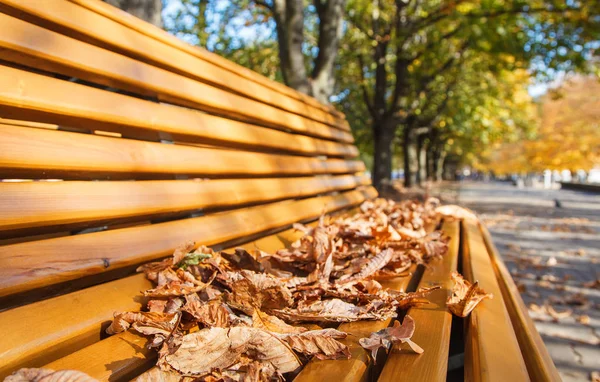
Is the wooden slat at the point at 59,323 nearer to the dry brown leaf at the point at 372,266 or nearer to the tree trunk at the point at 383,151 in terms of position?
the dry brown leaf at the point at 372,266

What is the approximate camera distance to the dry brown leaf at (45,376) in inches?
30.6

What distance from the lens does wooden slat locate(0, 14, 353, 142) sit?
1.10m

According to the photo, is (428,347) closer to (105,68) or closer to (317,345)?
(317,345)

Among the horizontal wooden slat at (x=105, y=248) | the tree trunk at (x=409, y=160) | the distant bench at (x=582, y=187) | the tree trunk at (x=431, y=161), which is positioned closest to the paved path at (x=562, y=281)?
the horizontal wooden slat at (x=105, y=248)

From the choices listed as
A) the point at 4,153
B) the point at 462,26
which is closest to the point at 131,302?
the point at 4,153

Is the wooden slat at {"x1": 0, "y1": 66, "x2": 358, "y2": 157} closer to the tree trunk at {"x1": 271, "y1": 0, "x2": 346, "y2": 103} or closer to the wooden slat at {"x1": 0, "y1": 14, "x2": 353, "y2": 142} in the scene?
the wooden slat at {"x1": 0, "y1": 14, "x2": 353, "y2": 142}

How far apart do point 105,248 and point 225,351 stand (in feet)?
1.62

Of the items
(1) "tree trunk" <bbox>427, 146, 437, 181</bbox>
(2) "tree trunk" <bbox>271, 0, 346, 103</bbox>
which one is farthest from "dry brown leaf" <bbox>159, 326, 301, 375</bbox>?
(1) "tree trunk" <bbox>427, 146, 437, 181</bbox>

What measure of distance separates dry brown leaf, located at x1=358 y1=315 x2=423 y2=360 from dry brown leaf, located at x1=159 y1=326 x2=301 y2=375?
6.4 inches

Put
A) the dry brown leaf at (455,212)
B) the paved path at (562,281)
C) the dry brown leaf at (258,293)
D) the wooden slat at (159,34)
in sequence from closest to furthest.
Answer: the dry brown leaf at (258,293)
the wooden slat at (159,34)
the paved path at (562,281)
the dry brown leaf at (455,212)

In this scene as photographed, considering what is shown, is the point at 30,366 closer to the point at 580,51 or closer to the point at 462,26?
the point at 462,26

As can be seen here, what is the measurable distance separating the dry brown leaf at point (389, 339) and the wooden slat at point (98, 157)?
0.84m

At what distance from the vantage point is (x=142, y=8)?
283 cm

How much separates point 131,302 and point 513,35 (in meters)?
10.4
